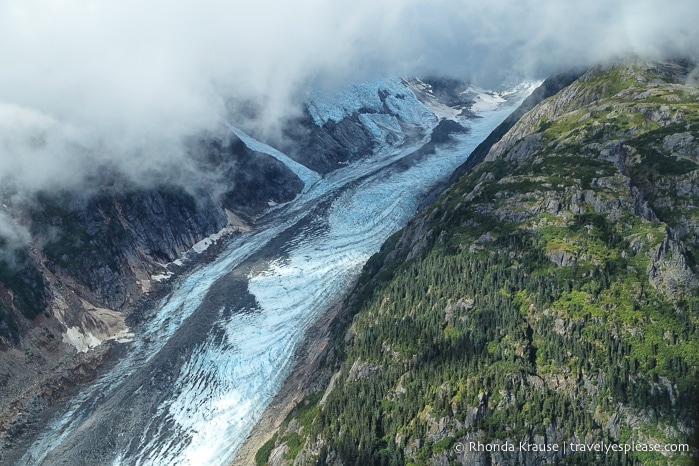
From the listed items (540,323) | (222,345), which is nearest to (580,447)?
(540,323)

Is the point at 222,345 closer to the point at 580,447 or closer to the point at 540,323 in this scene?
the point at 540,323

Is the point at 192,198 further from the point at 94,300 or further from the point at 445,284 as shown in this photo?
the point at 445,284

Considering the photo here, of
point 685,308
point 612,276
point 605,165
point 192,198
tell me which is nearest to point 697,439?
point 685,308

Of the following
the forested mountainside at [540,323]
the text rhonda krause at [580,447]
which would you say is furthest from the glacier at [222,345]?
the text rhonda krause at [580,447]

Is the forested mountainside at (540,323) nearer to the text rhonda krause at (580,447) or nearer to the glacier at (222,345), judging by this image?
the text rhonda krause at (580,447)

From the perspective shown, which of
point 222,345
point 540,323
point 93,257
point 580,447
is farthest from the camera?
point 93,257
